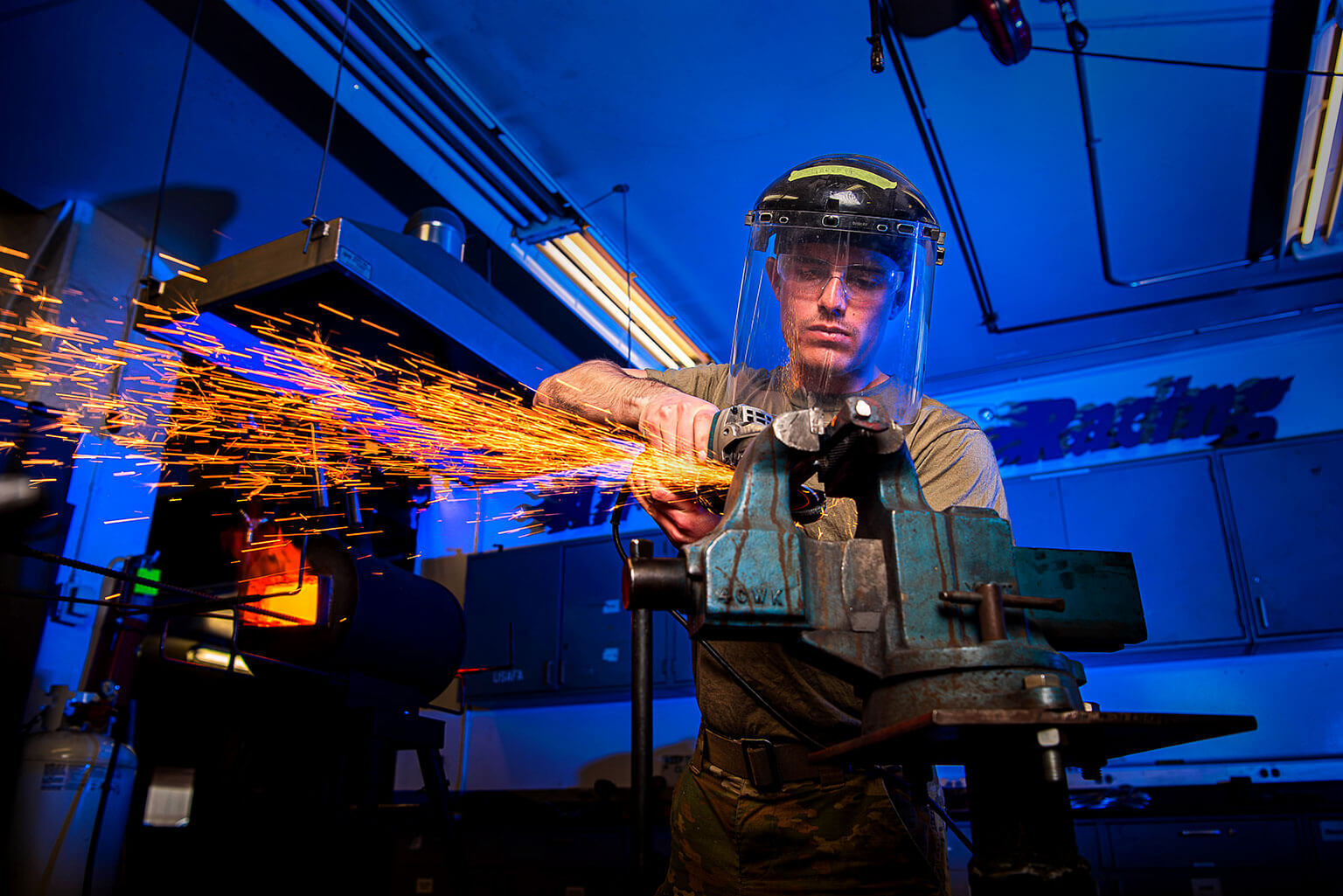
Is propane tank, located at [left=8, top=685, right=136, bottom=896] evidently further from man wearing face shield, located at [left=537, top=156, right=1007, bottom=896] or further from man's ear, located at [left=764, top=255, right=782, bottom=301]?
man's ear, located at [left=764, top=255, right=782, bottom=301]

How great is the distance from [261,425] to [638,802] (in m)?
2.26

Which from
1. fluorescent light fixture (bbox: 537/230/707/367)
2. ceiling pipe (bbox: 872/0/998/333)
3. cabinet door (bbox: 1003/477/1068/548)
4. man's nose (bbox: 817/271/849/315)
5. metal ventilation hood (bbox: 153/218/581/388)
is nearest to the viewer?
man's nose (bbox: 817/271/849/315)

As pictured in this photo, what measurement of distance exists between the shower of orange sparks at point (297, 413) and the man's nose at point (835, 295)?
42 centimetres

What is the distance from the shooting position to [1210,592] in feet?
17.1

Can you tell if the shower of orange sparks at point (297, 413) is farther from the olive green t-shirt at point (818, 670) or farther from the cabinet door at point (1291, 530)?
the cabinet door at point (1291, 530)

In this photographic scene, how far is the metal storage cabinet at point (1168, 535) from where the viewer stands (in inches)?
205

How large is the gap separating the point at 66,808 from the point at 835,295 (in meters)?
3.36

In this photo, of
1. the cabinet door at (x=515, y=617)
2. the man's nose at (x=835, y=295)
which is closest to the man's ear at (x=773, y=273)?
the man's nose at (x=835, y=295)

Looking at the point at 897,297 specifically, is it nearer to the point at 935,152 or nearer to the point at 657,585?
the point at 657,585

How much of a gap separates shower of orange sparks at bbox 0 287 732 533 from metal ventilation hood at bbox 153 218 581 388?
76 mm

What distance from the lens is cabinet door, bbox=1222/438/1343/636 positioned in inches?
197

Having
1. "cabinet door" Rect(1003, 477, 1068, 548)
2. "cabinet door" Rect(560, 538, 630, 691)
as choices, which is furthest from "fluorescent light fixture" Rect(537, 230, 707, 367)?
"cabinet door" Rect(1003, 477, 1068, 548)

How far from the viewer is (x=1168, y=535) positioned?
5402mm

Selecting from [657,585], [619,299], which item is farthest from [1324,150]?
[657,585]
